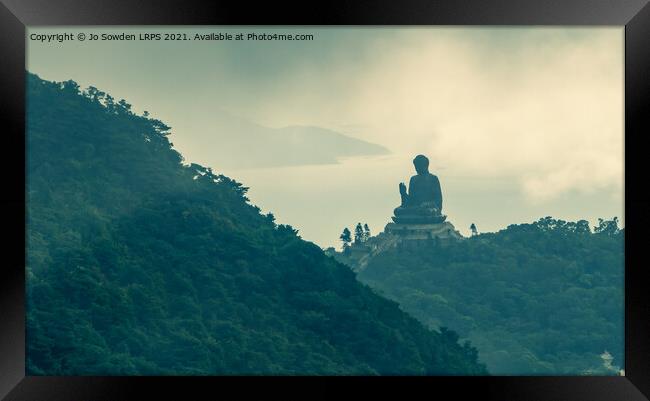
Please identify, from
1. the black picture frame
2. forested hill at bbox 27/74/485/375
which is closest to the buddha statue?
forested hill at bbox 27/74/485/375

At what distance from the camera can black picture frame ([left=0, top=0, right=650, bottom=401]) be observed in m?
3.98

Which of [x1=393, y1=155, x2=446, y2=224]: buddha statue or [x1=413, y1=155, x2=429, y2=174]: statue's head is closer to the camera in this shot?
[x1=413, y1=155, x2=429, y2=174]: statue's head

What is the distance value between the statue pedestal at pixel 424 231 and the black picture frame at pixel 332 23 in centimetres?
452

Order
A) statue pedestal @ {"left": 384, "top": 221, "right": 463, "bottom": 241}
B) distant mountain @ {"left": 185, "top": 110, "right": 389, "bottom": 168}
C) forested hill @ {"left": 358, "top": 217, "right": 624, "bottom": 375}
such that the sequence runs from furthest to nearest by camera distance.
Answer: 1. forested hill @ {"left": 358, "top": 217, "right": 624, "bottom": 375}
2. statue pedestal @ {"left": 384, "top": 221, "right": 463, "bottom": 241}
3. distant mountain @ {"left": 185, "top": 110, "right": 389, "bottom": 168}

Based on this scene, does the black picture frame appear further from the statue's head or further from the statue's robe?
the statue's robe

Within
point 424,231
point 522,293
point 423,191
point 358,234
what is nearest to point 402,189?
point 423,191

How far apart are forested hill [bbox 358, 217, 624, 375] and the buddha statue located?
1.81 feet

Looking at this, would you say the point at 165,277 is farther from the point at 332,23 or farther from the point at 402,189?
the point at 332,23

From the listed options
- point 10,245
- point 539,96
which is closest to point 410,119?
point 539,96

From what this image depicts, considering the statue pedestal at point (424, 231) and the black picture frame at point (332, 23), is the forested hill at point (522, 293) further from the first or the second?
the black picture frame at point (332, 23)

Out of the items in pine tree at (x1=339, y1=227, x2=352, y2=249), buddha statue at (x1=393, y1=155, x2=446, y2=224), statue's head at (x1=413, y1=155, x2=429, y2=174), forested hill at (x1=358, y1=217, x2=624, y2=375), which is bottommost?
forested hill at (x1=358, y1=217, x2=624, y2=375)

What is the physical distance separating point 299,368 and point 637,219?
16.7ft

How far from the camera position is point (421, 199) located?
856cm

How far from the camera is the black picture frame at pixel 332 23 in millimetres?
3977
